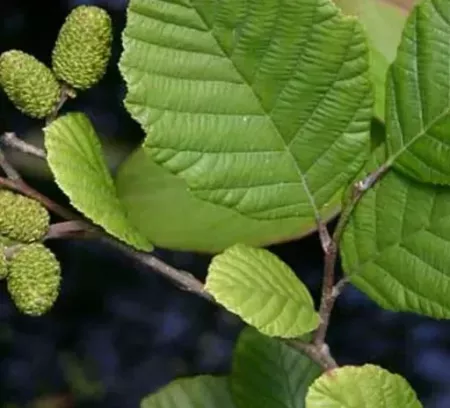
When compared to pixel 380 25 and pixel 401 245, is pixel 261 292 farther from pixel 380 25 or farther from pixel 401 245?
pixel 380 25

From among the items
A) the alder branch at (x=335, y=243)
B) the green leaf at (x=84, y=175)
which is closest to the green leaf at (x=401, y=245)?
the alder branch at (x=335, y=243)

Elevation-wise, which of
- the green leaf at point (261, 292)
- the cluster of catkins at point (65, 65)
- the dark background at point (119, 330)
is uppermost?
the cluster of catkins at point (65, 65)

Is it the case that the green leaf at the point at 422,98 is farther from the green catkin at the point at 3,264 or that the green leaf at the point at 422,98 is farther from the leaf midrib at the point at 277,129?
the green catkin at the point at 3,264

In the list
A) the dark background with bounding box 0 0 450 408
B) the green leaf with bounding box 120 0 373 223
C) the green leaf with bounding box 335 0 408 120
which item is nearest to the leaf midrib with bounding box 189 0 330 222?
the green leaf with bounding box 120 0 373 223

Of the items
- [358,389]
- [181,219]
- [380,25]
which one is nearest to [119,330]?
[181,219]

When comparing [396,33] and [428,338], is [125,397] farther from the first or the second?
[396,33]

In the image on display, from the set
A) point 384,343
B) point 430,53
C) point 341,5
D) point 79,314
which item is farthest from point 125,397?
point 430,53
